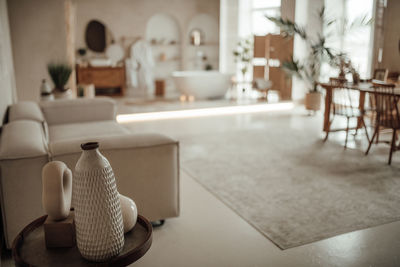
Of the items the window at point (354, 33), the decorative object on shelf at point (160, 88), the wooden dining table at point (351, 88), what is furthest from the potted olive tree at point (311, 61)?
the decorative object on shelf at point (160, 88)

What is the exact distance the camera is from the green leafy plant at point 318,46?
14.5 feet

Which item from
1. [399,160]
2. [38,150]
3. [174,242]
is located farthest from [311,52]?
[38,150]

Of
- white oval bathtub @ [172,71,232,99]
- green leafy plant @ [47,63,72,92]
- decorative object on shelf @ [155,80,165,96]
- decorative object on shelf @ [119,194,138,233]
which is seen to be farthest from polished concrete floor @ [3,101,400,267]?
decorative object on shelf @ [155,80,165,96]

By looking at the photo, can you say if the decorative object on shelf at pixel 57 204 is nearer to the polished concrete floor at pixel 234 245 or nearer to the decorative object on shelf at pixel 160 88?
the polished concrete floor at pixel 234 245

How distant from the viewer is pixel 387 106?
4.01 metres

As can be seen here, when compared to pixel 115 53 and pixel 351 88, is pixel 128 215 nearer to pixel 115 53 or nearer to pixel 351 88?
pixel 351 88

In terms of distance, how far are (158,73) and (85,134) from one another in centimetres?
700

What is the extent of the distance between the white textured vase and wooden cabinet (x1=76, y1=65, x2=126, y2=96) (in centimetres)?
782

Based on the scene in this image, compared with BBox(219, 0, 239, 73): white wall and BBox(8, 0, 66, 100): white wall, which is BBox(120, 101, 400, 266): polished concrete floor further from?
BBox(219, 0, 239, 73): white wall

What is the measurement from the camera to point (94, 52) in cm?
930

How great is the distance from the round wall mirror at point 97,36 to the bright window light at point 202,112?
3339mm

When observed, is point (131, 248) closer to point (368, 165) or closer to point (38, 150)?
point (38, 150)

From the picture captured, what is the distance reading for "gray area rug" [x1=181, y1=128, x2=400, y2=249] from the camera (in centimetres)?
269

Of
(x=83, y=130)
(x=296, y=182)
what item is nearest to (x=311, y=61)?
(x=296, y=182)
